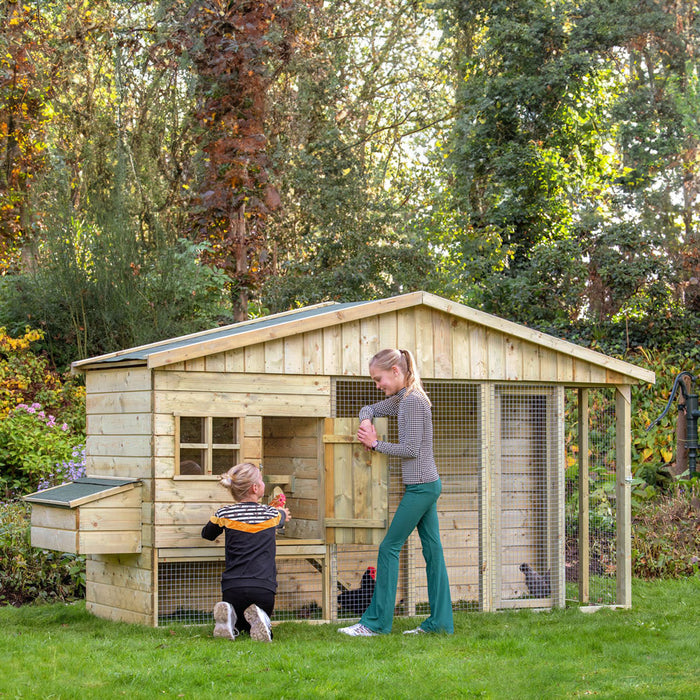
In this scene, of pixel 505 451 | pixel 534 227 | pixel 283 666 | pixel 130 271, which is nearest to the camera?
pixel 283 666

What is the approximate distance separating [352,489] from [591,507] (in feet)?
14.0

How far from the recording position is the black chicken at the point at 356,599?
22.9 feet

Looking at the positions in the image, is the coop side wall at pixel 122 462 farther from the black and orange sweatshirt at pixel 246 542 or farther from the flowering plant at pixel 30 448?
the flowering plant at pixel 30 448

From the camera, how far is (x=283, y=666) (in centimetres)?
507

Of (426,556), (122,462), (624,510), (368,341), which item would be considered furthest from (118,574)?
(624,510)

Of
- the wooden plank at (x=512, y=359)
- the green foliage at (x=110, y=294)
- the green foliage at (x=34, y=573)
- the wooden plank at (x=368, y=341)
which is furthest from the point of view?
the green foliage at (x=110, y=294)

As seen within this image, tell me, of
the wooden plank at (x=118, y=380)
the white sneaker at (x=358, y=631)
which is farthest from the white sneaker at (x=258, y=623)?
the wooden plank at (x=118, y=380)

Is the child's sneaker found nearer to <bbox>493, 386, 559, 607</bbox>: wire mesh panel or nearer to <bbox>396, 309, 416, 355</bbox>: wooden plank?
<bbox>396, 309, 416, 355</bbox>: wooden plank

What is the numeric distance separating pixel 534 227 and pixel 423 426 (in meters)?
10.4

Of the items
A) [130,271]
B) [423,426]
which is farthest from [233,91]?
[423,426]

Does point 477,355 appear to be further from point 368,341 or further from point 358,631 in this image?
point 358,631

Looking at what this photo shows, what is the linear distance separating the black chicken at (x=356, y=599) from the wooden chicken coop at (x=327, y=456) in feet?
0.69

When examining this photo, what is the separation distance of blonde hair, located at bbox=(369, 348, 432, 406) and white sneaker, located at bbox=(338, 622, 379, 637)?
150 cm

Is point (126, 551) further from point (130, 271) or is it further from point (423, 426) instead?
point (130, 271)
